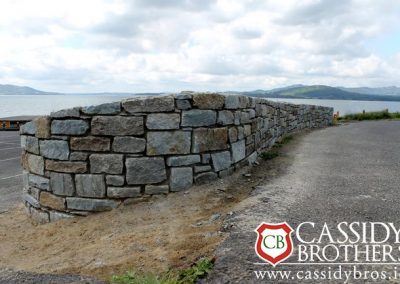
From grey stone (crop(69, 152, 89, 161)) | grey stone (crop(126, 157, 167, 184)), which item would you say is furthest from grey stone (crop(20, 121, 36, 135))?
grey stone (crop(126, 157, 167, 184))

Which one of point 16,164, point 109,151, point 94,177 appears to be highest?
point 109,151

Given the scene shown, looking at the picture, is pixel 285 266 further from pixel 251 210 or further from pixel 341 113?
pixel 341 113

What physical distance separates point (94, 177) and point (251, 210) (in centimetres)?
233

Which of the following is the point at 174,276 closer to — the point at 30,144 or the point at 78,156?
the point at 78,156

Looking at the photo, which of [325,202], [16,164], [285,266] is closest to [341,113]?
[16,164]

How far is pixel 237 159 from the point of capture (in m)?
6.40

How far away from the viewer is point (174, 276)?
3.09m

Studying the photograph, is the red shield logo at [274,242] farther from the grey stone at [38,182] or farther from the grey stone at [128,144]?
the grey stone at [38,182]

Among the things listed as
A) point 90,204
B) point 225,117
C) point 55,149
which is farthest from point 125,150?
point 225,117

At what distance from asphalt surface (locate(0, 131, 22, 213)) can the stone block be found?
13.9ft

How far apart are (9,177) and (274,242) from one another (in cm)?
926

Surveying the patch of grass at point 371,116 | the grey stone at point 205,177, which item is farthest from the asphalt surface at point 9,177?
the patch of grass at point 371,116

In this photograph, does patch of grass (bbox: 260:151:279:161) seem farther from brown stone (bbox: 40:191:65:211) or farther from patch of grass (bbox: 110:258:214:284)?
patch of grass (bbox: 110:258:214:284)

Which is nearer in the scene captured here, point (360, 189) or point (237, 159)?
point (360, 189)
